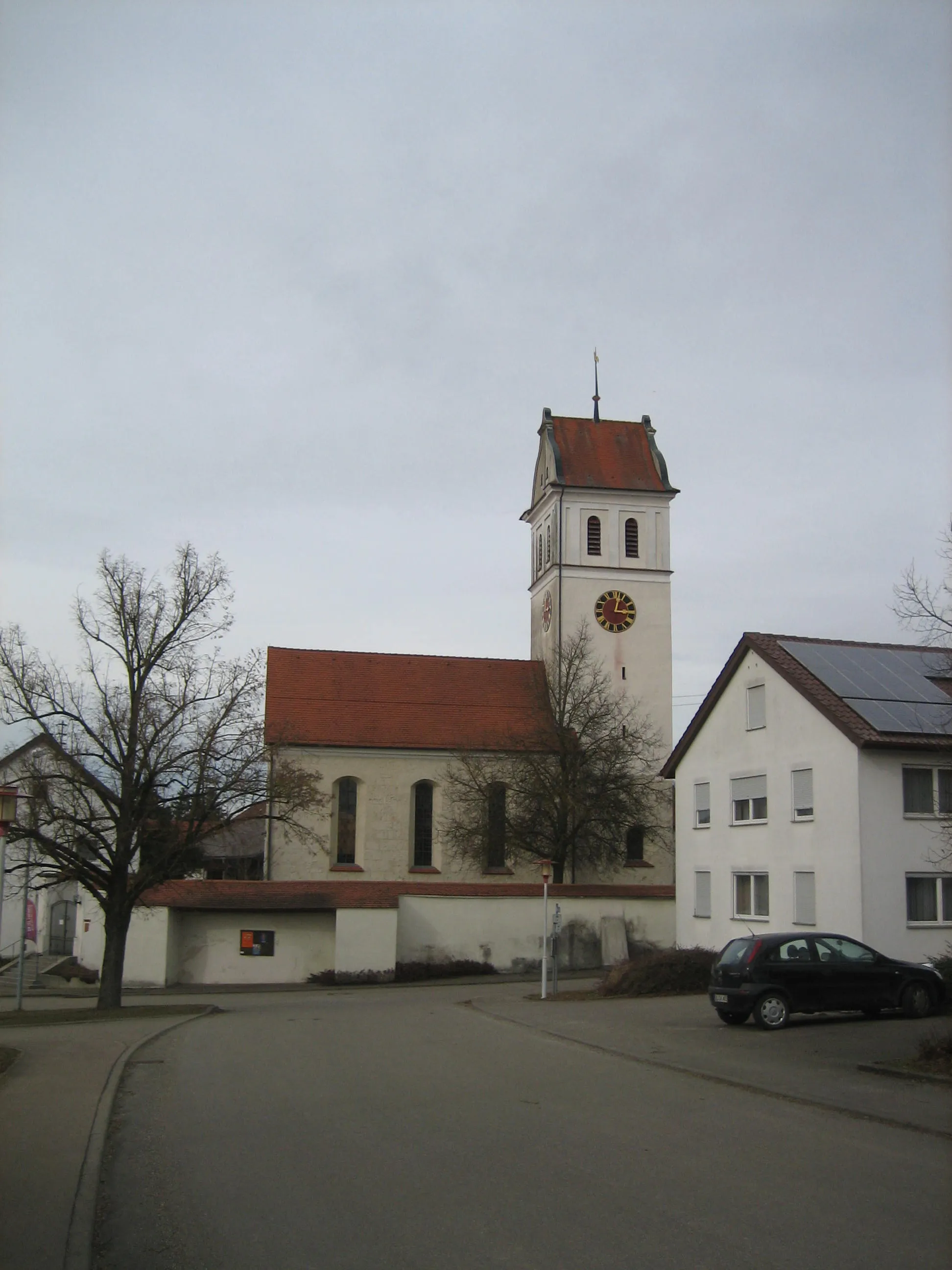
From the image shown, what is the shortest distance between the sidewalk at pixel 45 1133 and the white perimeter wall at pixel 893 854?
49.3 feet

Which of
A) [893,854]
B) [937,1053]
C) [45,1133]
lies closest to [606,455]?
[893,854]

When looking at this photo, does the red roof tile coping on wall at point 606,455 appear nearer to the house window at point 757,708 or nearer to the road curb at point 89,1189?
the house window at point 757,708

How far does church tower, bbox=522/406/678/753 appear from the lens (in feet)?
167

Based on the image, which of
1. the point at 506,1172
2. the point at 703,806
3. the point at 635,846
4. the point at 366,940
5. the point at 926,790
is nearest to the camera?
the point at 506,1172

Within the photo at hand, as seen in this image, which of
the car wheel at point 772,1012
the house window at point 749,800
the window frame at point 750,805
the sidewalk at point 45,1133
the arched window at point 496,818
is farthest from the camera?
the arched window at point 496,818

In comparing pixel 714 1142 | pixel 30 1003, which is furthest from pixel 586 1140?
pixel 30 1003

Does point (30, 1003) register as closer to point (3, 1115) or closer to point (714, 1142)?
point (3, 1115)

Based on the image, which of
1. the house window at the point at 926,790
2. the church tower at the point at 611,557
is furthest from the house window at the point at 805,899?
the church tower at the point at 611,557

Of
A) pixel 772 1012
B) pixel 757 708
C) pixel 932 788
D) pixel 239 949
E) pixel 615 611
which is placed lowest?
pixel 239 949

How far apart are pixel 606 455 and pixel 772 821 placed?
89.6ft

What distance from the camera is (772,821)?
97.4ft

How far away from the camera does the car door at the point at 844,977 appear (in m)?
19.6

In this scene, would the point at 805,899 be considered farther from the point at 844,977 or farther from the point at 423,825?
the point at 423,825

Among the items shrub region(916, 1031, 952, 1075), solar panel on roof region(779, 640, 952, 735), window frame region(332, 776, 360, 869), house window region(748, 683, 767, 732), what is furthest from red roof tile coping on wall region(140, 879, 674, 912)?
shrub region(916, 1031, 952, 1075)
